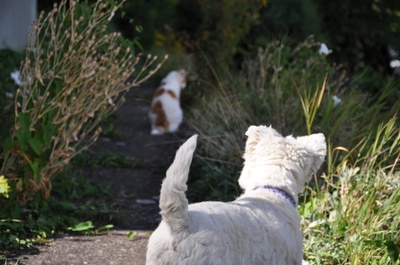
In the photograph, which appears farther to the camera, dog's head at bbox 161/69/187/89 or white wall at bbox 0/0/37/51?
white wall at bbox 0/0/37/51

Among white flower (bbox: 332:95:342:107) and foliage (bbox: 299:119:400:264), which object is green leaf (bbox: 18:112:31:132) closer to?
foliage (bbox: 299:119:400:264)

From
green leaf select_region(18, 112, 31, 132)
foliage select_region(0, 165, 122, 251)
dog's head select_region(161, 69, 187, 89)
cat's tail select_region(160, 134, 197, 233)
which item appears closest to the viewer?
cat's tail select_region(160, 134, 197, 233)

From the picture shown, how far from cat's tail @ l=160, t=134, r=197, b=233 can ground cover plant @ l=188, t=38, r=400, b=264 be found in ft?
5.98

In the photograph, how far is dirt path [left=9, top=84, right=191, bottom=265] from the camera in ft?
17.0

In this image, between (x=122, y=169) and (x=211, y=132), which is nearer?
(x=211, y=132)

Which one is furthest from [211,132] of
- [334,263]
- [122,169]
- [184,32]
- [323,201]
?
[184,32]

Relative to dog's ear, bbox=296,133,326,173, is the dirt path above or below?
below

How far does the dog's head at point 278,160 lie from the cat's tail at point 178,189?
Answer: 39.6 inches

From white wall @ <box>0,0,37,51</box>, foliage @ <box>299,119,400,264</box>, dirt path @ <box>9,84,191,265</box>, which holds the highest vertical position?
white wall @ <box>0,0,37,51</box>

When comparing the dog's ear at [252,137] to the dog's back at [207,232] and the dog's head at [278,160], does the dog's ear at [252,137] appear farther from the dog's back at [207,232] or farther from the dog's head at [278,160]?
the dog's back at [207,232]

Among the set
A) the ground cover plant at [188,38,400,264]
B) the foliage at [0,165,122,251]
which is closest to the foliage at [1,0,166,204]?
the foliage at [0,165,122,251]

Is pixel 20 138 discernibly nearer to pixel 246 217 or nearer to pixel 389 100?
pixel 246 217

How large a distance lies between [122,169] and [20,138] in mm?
2329

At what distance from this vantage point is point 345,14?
14344mm
